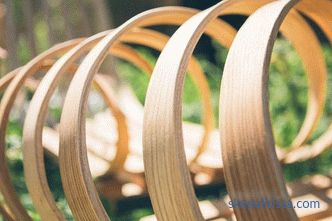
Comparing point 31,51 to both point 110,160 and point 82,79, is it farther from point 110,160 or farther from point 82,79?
point 82,79

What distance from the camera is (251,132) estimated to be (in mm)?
820

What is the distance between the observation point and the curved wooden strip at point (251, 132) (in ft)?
2.65

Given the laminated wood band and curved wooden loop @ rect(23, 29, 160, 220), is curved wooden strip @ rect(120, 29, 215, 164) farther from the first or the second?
the laminated wood band

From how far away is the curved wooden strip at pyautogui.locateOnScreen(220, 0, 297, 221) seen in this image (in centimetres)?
81

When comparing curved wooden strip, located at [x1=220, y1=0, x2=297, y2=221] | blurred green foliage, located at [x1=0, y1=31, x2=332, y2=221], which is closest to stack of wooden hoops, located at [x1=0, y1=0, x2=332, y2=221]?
curved wooden strip, located at [x1=220, y1=0, x2=297, y2=221]

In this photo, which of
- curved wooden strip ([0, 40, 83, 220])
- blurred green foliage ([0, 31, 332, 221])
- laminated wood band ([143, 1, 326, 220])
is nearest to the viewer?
laminated wood band ([143, 1, 326, 220])

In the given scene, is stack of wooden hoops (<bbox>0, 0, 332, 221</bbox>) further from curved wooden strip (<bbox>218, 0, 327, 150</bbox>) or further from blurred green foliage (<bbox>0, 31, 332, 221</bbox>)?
blurred green foliage (<bbox>0, 31, 332, 221</bbox>)

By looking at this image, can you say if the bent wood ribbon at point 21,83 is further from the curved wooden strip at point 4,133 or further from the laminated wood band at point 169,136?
the laminated wood band at point 169,136

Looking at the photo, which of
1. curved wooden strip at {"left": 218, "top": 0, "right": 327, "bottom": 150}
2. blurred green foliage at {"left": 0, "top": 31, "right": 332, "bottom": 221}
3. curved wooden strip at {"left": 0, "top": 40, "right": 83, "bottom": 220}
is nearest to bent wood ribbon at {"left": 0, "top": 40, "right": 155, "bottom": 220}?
curved wooden strip at {"left": 0, "top": 40, "right": 83, "bottom": 220}

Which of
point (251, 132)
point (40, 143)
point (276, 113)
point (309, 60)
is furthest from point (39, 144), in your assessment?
point (276, 113)

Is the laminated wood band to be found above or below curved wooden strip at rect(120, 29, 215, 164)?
below

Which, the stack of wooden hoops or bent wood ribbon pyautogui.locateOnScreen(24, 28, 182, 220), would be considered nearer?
the stack of wooden hoops

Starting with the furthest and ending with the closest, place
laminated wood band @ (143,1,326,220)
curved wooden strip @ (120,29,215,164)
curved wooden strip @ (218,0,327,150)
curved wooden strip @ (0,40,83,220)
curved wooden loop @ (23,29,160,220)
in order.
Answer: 1. curved wooden strip @ (120,29,215,164)
2. curved wooden strip @ (218,0,327,150)
3. curved wooden strip @ (0,40,83,220)
4. curved wooden loop @ (23,29,160,220)
5. laminated wood band @ (143,1,326,220)

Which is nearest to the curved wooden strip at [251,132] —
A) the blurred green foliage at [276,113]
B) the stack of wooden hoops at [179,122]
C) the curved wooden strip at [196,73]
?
the stack of wooden hoops at [179,122]
